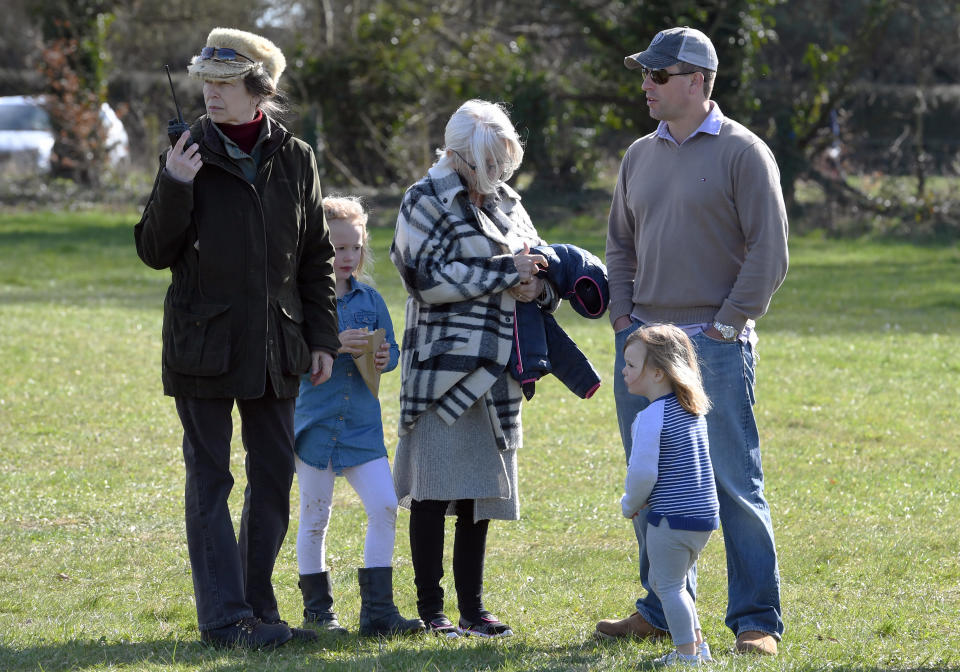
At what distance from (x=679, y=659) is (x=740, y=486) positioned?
2.24ft

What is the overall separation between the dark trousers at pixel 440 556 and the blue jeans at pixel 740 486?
3.00ft

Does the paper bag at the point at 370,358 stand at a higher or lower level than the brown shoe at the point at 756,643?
higher

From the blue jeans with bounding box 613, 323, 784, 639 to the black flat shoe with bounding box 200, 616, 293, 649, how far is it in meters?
1.60

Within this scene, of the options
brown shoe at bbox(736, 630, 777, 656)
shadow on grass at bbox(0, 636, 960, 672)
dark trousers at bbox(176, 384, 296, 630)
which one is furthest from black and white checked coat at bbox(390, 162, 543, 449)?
brown shoe at bbox(736, 630, 777, 656)

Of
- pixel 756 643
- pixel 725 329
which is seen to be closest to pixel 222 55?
pixel 725 329

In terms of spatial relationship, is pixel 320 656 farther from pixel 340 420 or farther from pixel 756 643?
pixel 756 643

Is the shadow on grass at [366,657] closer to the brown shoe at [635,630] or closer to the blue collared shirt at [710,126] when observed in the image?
the brown shoe at [635,630]

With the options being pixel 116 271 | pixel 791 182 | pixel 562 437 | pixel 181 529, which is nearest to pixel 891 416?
pixel 562 437

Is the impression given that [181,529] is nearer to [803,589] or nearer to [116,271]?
[803,589]

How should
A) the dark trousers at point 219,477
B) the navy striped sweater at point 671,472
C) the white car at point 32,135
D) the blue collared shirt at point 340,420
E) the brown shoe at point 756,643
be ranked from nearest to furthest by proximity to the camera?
1. the navy striped sweater at point 671,472
2. the dark trousers at point 219,477
3. the brown shoe at point 756,643
4. the blue collared shirt at point 340,420
5. the white car at point 32,135

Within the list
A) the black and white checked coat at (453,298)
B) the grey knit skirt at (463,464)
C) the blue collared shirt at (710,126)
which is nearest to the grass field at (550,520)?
the grey knit skirt at (463,464)

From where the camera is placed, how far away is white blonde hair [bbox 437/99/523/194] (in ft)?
15.0

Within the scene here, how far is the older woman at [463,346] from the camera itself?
4602 millimetres

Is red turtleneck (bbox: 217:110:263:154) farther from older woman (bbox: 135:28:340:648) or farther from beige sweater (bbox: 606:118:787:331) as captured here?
beige sweater (bbox: 606:118:787:331)
